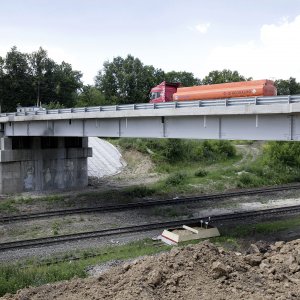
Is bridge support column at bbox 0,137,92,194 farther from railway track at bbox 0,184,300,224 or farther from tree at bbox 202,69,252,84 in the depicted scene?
tree at bbox 202,69,252,84

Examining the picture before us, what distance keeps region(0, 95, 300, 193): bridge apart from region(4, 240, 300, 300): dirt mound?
6857mm

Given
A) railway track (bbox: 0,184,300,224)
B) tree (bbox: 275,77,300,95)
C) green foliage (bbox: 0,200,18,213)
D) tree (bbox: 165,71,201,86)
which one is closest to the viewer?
railway track (bbox: 0,184,300,224)

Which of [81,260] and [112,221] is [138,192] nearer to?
[112,221]

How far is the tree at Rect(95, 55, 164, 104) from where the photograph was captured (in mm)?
83688

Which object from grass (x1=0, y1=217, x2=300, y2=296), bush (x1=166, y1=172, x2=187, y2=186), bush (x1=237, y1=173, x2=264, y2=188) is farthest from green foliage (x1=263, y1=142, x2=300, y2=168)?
grass (x1=0, y1=217, x2=300, y2=296)

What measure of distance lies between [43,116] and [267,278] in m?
23.6

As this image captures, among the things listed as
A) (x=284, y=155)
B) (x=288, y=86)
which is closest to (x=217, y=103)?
(x=284, y=155)

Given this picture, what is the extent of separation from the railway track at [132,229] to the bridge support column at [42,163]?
15360 mm

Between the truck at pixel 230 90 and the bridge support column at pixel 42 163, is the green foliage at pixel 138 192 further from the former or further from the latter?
the truck at pixel 230 90

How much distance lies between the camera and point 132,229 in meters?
23.3

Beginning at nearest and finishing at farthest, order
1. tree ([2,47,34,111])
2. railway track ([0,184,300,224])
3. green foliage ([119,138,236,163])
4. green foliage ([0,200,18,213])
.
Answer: railway track ([0,184,300,224]), green foliage ([0,200,18,213]), green foliage ([119,138,236,163]), tree ([2,47,34,111])

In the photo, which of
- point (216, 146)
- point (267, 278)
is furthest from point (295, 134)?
point (216, 146)

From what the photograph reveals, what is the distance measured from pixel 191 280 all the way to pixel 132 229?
36.0 feet

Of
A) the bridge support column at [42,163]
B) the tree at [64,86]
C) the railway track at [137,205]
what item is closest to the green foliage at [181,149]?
the bridge support column at [42,163]
